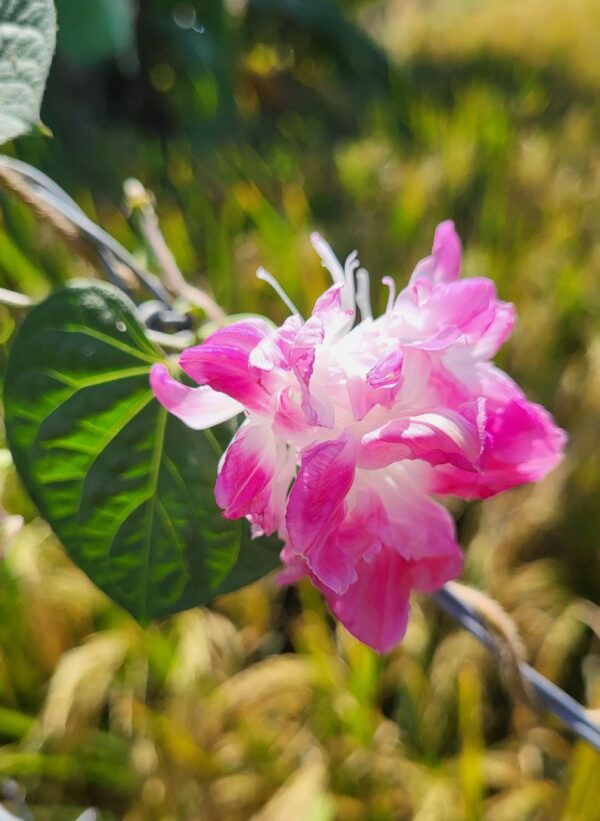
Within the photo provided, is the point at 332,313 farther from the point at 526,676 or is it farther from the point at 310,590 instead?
the point at 310,590

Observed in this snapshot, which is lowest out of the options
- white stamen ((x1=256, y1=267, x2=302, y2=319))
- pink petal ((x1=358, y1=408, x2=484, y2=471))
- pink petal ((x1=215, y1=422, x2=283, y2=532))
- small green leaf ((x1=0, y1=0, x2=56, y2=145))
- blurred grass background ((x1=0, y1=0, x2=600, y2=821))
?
blurred grass background ((x1=0, y1=0, x2=600, y2=821))

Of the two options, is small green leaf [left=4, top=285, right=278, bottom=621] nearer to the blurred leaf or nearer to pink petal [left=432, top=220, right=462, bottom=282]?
pink petal [left=432, top=220, right=462, bottom=282]

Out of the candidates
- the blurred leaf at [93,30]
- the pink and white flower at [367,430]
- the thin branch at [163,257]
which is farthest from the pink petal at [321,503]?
the blurred leaf at [93,30]

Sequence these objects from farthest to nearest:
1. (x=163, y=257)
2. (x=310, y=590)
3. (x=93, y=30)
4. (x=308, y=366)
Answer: (x=93, y=30)
(x=310, y=590)
(x=163, y=257)
(x=308, y=366)

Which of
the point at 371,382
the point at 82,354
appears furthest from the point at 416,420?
the point at 82,354

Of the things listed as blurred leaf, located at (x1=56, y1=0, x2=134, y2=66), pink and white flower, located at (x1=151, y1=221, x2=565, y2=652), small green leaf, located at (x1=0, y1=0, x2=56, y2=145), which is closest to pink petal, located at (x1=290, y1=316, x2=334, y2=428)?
pink and white flower, located at (x1=151, y1=221, x2=565, y2=652)

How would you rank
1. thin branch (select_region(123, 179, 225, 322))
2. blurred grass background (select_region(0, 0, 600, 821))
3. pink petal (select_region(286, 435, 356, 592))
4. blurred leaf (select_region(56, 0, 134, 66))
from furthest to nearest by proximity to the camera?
blurred leaf (select_region(56, 0, 134, 66)) → blurred grass background (select_region(0, 0, 600, 821)) → thin branch (select_region(123, 179, 225, 322)) → pink petal (select_region(286, 435, 356, 592))

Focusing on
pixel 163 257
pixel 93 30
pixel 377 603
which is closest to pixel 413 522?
pixel 377 603
